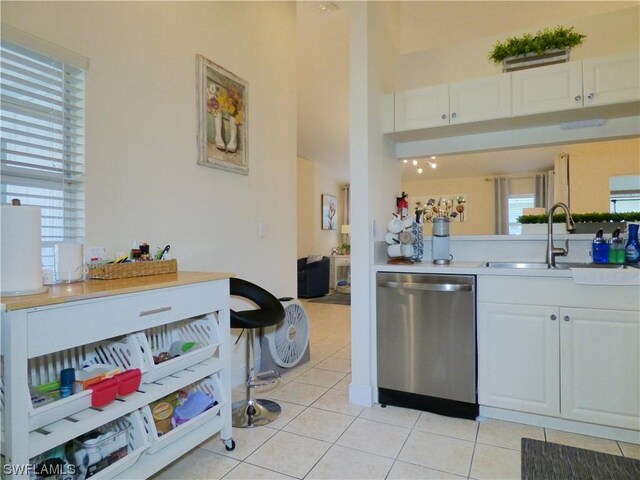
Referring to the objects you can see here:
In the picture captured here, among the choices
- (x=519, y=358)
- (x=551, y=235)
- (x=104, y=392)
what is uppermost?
(x=551, y=235)

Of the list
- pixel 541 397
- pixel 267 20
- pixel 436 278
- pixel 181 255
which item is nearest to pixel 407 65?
pixel 267 20

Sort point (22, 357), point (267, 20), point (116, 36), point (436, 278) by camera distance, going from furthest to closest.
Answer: point (267, 20)
point (436, 278)
point (116, 36)
point (22, 357)

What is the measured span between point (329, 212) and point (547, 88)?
629 centimetres

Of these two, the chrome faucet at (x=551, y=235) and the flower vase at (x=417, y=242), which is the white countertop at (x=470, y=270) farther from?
the chrome faucet at (x=551, y=235)

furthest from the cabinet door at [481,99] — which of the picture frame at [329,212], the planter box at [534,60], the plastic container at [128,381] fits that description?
the picture frame at [329,212]

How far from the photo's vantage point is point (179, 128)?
2139 millimetres

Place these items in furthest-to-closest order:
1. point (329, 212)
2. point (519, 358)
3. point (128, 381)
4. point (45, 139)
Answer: point (329, 212) < point (519, 358) < point (45, 139) < point (128, 381)

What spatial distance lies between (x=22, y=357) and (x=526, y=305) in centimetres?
217

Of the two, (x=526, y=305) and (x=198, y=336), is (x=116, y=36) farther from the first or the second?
(x=526, y=305)

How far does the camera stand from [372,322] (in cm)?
235

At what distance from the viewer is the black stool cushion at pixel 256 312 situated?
6.37ft

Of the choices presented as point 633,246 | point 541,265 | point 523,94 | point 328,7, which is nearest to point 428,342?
point 541,265

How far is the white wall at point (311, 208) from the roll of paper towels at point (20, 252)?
591 cm

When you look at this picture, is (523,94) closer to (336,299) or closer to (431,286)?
(431,286)
